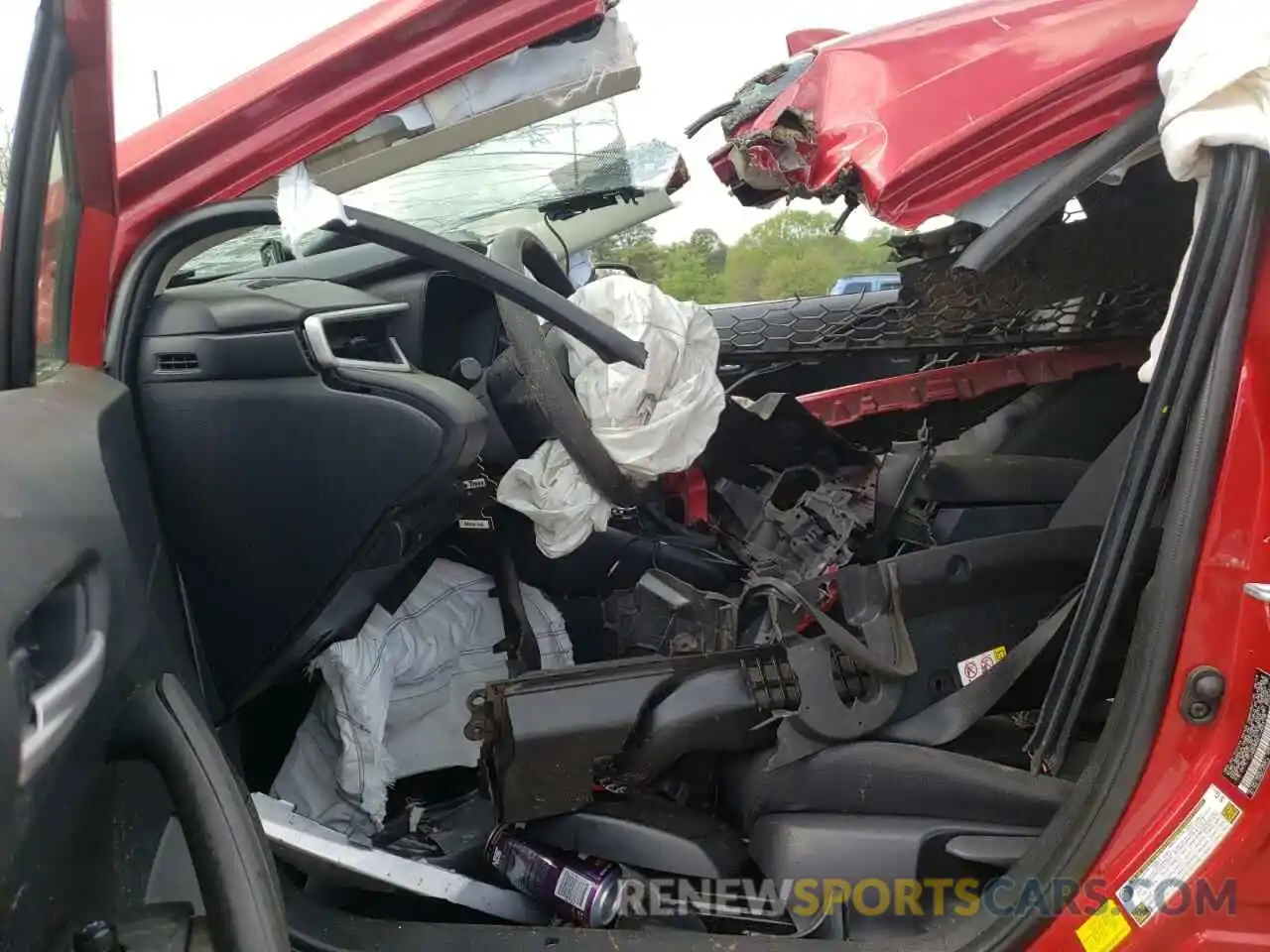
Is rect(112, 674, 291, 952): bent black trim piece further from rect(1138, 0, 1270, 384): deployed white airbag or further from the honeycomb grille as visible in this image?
the honeycomb grille

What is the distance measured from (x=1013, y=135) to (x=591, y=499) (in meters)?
0.91

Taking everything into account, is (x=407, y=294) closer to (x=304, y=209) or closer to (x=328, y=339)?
(x=328, y=339)

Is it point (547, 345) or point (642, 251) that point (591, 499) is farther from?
point (642, 251)

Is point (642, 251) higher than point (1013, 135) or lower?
lower

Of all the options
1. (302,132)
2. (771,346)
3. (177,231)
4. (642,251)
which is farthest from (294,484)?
(642,251)

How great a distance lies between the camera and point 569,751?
1.58 meters

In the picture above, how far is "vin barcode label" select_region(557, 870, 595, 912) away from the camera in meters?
1.58

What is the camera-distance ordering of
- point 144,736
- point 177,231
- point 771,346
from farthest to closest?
point 771,346 → point 177,231 → point 144,736

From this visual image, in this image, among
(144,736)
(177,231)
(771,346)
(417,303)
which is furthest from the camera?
(771,346)

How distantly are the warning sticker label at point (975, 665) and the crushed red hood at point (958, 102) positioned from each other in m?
0.79

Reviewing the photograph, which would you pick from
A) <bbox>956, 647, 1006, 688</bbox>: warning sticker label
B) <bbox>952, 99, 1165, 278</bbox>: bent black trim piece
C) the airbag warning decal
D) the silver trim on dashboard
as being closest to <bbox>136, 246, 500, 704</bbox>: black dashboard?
the silver trim on dashboard

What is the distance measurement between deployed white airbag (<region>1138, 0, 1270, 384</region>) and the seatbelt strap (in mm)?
717

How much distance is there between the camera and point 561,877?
1622mm

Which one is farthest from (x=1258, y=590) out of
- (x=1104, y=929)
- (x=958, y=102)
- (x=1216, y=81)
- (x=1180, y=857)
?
(x=958, y=102)
